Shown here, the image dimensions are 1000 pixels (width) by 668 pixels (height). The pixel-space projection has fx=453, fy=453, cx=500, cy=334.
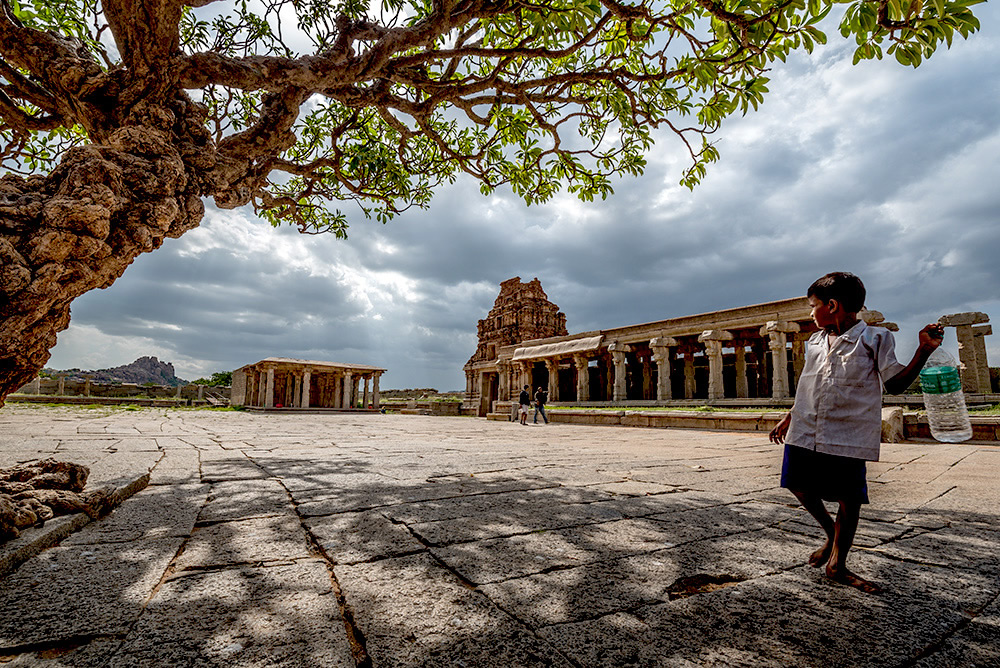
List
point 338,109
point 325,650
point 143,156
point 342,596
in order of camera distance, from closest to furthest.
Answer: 1. point 325,650
2. point 342,596
3. point 143,156
4. point 338,109

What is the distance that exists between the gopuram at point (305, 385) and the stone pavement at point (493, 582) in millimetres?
27591

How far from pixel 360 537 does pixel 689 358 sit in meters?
25.1

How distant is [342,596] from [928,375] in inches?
110

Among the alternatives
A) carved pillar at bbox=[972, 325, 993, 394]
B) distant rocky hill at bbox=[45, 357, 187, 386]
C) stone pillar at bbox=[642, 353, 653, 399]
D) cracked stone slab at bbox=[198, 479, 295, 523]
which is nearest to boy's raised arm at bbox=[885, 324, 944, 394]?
cracked stone slab at bbox=[198, 479, 295, 523]

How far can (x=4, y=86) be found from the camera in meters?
4.56

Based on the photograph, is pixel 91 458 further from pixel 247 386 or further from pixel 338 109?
pixel 247 386

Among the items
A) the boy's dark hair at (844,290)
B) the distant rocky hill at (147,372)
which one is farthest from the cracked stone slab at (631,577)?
the distant rocky hill at (147,372)

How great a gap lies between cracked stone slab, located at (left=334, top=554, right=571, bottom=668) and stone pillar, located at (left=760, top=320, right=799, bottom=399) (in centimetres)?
2004

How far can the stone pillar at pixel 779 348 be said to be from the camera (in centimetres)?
1830

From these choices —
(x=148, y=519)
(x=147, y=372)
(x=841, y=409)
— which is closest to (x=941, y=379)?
(x=841, y=409)

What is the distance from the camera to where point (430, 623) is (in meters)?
1.50

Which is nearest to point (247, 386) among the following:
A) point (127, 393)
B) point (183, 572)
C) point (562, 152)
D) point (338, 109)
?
point (127, 393)

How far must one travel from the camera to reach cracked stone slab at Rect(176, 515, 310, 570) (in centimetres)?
205

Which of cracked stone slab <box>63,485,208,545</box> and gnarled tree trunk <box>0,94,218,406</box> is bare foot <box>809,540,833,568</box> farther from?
gnarled tree trunk <box>0,94,218,406</box>
